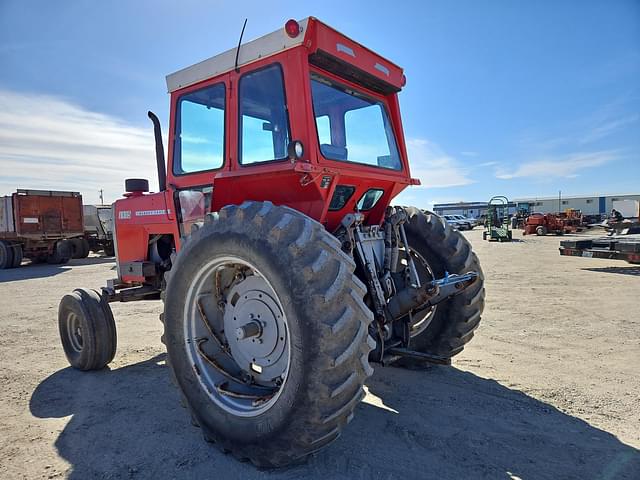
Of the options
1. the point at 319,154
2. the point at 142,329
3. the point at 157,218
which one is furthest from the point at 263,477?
the point at 142,329

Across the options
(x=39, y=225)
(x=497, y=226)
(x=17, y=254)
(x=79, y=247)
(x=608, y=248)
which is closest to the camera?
(x=608, y=248)

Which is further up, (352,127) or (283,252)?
(352,127)

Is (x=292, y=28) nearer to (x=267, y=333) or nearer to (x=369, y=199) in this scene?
(x=369, y=199)

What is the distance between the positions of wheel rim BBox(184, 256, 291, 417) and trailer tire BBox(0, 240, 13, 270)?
16909mm

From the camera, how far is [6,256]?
52.5 feet

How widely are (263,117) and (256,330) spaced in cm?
164

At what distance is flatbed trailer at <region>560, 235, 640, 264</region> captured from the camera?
10758 millimetres

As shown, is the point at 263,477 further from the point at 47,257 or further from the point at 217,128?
the point at 47,257

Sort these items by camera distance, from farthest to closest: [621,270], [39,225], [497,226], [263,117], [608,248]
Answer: [497,226], [39,225], [608,248], [621,270], [263,117]

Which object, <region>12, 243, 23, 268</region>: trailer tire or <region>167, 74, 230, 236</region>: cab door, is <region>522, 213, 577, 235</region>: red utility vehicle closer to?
<region>12, 243, 23, 268</region>: trailer tire

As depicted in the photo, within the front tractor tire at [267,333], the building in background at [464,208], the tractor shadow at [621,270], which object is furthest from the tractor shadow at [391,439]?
the building in background at [464,208]

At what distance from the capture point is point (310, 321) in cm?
227

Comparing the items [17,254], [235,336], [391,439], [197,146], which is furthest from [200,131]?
[17,254]

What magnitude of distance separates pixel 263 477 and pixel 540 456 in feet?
5.74
